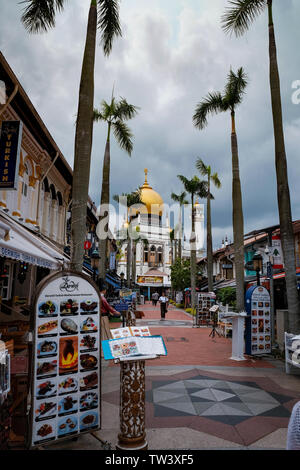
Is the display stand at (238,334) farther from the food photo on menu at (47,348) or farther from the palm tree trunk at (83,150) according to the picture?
Answer: the food photo on menu at (47,348)

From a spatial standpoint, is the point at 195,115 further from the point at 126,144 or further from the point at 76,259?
the point at 76,259

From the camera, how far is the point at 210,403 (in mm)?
5703

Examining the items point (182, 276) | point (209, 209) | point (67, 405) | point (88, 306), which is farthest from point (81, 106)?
point (182, 276)

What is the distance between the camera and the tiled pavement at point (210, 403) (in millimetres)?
4320

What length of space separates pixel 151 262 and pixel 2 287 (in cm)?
5160

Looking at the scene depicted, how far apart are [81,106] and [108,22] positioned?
4370 mm

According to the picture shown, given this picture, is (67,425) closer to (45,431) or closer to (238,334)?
(45,431)

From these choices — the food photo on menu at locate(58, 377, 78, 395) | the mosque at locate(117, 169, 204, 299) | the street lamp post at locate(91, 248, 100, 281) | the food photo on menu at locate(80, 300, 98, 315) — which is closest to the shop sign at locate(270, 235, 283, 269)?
the street lamp post at locate(91, 248, 100, 281)

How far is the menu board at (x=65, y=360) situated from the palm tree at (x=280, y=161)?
646cm

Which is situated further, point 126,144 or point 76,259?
point 126,144

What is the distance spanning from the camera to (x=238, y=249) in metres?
12.8

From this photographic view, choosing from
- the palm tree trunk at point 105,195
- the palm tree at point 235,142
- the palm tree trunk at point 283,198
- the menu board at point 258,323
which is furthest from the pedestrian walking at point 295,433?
the palm tree trunk at point 105,195
